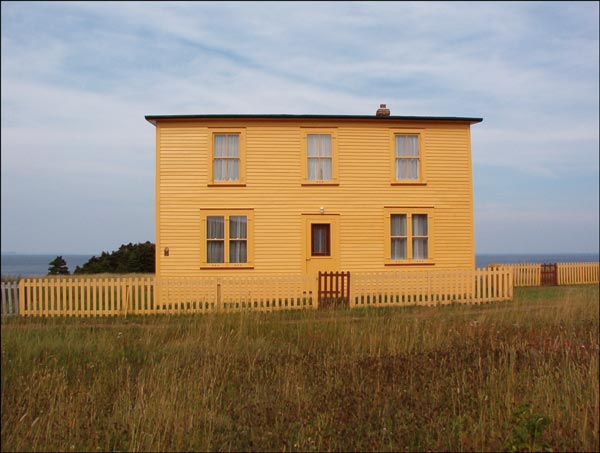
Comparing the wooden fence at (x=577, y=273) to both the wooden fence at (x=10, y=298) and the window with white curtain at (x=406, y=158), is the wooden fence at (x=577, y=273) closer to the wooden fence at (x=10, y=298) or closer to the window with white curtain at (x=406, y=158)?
the window with white curtain at (x=406, y=158)

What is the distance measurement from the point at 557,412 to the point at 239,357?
4584 millimetres

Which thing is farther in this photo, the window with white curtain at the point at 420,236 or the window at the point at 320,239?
the window with white curtain at the point at 420,236

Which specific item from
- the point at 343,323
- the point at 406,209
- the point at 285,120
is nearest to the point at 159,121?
the point at 285,120

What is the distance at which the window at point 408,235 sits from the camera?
1988 centimetres

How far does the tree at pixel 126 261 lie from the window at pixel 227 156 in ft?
67.5

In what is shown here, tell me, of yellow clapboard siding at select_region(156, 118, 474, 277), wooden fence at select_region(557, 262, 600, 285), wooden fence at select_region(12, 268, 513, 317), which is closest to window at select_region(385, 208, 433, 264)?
yellow clapboard siding at select_region(156, 118, 474, 277)

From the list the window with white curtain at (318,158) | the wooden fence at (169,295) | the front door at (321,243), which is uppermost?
the window with white curtain at (318,158)

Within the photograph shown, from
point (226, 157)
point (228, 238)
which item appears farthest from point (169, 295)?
point (226, 157)

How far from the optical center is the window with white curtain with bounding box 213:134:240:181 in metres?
19.5

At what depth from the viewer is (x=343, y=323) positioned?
11.6m

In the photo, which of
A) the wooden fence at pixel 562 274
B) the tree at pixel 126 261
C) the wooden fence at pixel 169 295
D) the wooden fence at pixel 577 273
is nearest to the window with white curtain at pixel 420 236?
the wooden fence at pixel 169 295

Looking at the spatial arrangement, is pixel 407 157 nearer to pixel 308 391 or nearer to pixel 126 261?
pixel 308 391

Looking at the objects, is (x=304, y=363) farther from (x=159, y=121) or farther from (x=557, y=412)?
(x=159, y=121)

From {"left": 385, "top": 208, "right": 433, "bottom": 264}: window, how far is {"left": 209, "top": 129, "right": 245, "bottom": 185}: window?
217 inches
